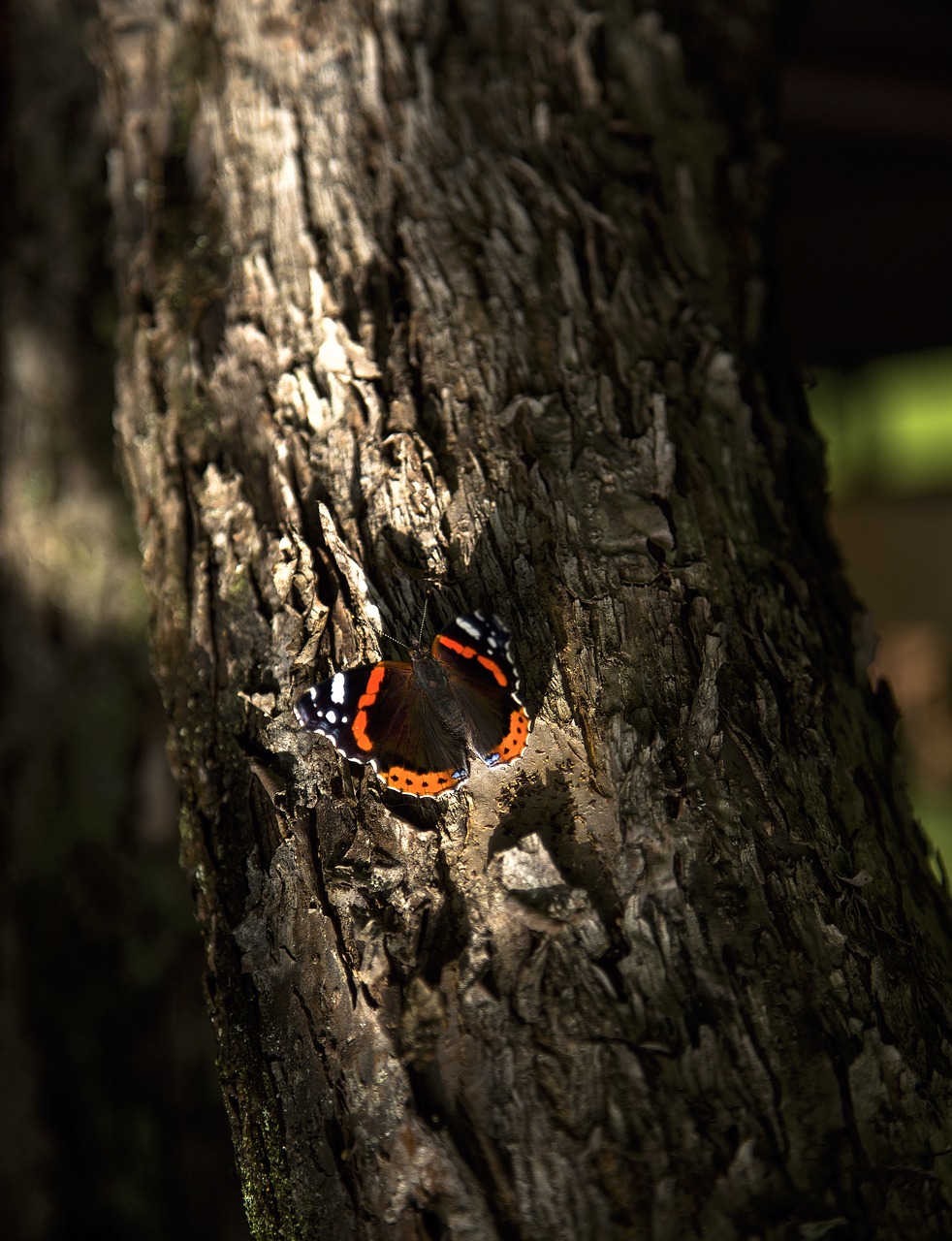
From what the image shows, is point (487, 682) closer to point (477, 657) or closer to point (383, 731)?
point (477, 657)

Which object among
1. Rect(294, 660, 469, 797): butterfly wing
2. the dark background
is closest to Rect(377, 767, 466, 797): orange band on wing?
Rect(294, 660, 469, 797): butterfly wing

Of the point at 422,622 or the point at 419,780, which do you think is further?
the point at 422,622

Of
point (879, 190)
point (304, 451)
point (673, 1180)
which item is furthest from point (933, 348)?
point (673, 1180)

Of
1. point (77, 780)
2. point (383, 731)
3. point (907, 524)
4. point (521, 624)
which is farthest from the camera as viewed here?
point (907, 524)

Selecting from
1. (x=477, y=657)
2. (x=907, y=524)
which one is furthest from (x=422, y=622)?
(x=907, y=524)

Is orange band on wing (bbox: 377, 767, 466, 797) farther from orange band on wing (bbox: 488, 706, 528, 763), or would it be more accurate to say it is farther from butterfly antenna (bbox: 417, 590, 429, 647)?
butterfly antenna (bbox: 417, 590, 429, 647)

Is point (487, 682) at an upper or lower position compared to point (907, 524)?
lower

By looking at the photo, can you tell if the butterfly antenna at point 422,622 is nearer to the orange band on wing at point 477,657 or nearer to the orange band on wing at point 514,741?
the orange band on wing at point 477,657
